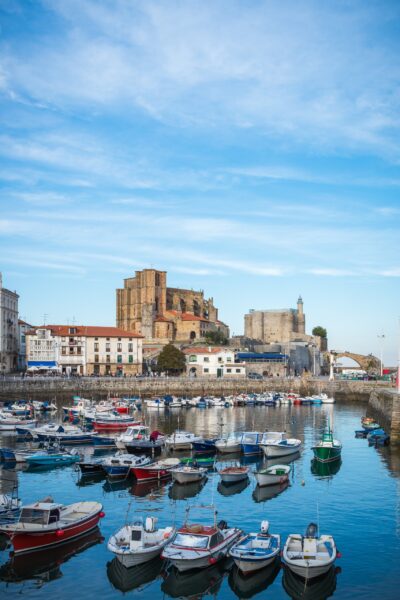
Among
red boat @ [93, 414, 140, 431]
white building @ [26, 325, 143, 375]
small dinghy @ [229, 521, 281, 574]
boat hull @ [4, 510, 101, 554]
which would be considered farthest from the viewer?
white building @ [26, 325, 143, 375]

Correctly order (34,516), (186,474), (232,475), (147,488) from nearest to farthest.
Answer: (34,516) < (147,488) < (186,474) < (232,475)

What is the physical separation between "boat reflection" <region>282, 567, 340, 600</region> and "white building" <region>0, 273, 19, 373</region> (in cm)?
8439

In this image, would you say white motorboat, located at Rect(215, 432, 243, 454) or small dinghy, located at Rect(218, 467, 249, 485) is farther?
white motorboat, located at Rect(215, 432, 243, 454)

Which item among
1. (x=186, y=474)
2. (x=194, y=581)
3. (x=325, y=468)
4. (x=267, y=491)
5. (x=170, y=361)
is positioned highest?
(x=170, y=361)

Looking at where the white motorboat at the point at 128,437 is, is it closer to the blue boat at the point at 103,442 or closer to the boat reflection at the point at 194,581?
the blue boat at the point at 103,442

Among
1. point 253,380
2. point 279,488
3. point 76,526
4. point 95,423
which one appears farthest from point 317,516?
point 253,380

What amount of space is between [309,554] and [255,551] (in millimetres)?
1808

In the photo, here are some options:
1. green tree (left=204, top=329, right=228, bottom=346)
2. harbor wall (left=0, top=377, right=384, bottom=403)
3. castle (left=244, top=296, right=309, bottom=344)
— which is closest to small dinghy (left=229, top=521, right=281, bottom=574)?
harbor wall (left=0, top=377, right=384, bottom=403)

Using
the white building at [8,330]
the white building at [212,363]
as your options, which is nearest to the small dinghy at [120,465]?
the white building at [8,330]

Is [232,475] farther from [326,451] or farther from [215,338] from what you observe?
[215,338]

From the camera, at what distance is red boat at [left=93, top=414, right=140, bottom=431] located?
56656mm

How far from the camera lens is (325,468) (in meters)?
39.4

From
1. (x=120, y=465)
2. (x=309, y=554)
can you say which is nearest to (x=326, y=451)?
(x=120, y=465)

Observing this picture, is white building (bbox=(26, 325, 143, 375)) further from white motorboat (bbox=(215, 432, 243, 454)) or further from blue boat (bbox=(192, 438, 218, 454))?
white motorboat (bbox=(215, 432, 243, 454))
